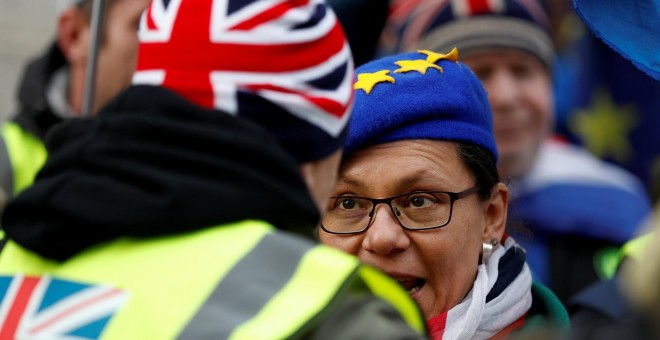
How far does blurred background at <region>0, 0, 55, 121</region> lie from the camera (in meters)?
8.06

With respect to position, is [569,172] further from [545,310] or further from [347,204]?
[347,204]

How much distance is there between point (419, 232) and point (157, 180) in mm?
1496

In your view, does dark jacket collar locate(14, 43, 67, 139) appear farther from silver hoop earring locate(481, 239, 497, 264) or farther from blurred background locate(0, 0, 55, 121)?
blurred background locate(0, 0, 55, 121)

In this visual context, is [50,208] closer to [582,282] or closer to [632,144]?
[582,282]

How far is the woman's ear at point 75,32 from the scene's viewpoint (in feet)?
18.1

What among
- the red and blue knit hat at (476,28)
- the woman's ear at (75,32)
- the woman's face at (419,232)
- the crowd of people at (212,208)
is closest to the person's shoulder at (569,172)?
the red and blue knit hat at (476,28)

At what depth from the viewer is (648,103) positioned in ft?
24.6

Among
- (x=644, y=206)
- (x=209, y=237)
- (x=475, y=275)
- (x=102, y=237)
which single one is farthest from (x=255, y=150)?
(x=644, y=206)

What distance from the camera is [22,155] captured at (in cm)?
496

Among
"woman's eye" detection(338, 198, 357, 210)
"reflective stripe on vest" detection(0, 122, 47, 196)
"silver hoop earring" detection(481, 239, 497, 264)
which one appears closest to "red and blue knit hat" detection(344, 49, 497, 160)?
"woman's eye" detection(338, 198, 357, 210)

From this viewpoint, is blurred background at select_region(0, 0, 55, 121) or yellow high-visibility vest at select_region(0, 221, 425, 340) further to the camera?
blurred background at select_region(0, 0, 55, 121)

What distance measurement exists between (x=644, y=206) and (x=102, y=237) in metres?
4.06

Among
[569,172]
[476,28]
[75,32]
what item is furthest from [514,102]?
[75,32]

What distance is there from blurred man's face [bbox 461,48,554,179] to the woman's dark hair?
1.93 m
